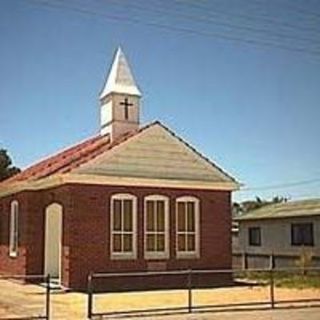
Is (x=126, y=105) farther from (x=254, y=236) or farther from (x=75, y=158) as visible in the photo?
(x=254, y=236)

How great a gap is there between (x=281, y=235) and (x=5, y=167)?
25003mm

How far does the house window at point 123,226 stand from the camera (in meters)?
23.5

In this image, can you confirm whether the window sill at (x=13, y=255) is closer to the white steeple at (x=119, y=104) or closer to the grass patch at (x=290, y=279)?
the white steeple at (x=119, y=104)

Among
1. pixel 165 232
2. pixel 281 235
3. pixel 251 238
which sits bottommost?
pixel 251 238

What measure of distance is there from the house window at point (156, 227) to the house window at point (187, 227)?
0.53 m

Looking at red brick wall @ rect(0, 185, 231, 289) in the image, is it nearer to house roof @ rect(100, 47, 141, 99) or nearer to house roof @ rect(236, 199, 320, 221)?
house roof @ rect(100, 47, 141, 99)

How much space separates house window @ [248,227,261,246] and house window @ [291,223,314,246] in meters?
4.03

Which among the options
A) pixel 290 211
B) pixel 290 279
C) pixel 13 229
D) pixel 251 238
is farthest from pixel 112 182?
pixel 251 238

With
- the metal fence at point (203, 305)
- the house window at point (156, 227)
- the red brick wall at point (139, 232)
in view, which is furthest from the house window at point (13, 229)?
the house window at point (156, 227)

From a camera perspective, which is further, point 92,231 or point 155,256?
point 155,256

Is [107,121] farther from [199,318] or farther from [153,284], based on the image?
[199,318]

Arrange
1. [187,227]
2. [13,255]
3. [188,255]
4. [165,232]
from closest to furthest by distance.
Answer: [165,232], [188,255], [187,227], [13,255]

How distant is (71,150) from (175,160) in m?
6.19

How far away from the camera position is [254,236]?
142ft
